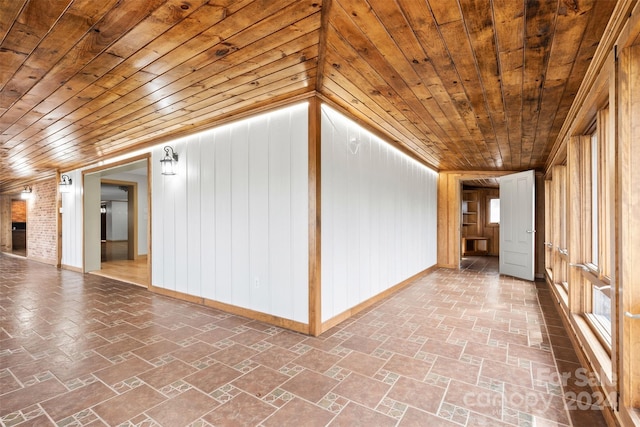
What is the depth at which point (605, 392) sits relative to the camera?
1.94 meters

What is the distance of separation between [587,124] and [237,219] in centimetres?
356

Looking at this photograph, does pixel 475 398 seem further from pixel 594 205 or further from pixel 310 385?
pixel 594 205

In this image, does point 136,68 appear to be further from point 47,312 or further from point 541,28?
point 47,312

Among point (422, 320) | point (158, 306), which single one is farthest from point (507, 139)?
point (158, 306)

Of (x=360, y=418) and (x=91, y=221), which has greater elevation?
(x=91, y=221)

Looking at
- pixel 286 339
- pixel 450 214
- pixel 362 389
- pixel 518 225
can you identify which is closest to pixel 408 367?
pixel 362 389

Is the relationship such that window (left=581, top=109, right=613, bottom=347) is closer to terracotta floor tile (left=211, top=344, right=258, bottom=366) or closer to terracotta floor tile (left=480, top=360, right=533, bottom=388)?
terracotta floor tile (left=480, top=360, right=533, bottom=388)

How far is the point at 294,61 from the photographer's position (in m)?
2.37

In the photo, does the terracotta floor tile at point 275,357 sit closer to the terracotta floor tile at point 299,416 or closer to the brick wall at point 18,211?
the terracotta floor tile at point 299,416

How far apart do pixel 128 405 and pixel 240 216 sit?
2.10 m

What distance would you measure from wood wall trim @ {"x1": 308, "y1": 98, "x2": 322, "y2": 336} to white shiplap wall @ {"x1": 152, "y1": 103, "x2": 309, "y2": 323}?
0.08 m

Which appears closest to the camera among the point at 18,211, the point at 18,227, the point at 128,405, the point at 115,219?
the point at 128,405

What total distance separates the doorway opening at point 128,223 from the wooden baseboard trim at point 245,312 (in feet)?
2.75

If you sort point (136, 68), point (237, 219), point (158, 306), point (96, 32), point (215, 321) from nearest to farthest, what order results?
point (96, 32)
point (136, 68)
point (215, 321)
point (237, 219)
point (158, 306)
